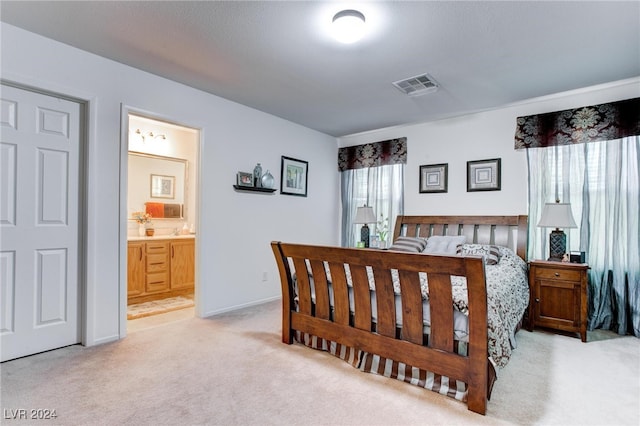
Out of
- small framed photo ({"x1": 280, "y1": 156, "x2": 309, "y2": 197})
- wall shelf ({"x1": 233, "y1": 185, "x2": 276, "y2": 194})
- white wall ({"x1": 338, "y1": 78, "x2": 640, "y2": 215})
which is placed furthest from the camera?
small framed photo ({"x1": 280, "y1": 156, "x2": 309, "y2": 197})

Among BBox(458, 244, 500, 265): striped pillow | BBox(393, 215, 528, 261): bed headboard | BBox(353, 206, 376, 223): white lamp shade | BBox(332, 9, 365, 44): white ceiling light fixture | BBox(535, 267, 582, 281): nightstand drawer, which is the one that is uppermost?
BBox(332, 9, 365, 44): white ceiling light fixture

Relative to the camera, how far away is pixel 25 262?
243 cm

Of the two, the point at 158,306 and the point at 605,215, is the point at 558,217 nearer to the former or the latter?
the point at 605,215

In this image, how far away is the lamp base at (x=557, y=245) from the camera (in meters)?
3.22

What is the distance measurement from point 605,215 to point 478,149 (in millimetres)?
1469

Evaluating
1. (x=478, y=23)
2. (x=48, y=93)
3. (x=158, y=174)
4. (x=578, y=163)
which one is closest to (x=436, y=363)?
(x=478, y=23)

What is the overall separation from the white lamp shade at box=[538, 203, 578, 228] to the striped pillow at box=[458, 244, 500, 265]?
1.69ft

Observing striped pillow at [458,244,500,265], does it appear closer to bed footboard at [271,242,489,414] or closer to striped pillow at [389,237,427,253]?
A: striped pillow at [389,237,427,253]

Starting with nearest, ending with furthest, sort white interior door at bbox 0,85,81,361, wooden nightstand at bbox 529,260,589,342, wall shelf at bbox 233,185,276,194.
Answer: white interior door at bbox 0,85,81,361
wooden nightstand at bbox 529,260,589,342
wall shelf at bbox 233,185,276,194

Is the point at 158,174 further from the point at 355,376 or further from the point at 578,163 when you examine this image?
the point at 578,163

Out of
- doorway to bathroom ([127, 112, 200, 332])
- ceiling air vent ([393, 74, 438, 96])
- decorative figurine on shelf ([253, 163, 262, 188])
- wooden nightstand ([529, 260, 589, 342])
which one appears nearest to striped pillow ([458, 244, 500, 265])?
wooden nightstand ([529, 260, 589, 342])

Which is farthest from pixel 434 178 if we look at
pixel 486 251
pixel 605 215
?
pixel 605 215

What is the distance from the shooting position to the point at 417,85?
3.22 m

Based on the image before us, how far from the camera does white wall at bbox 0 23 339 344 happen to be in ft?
8.55
